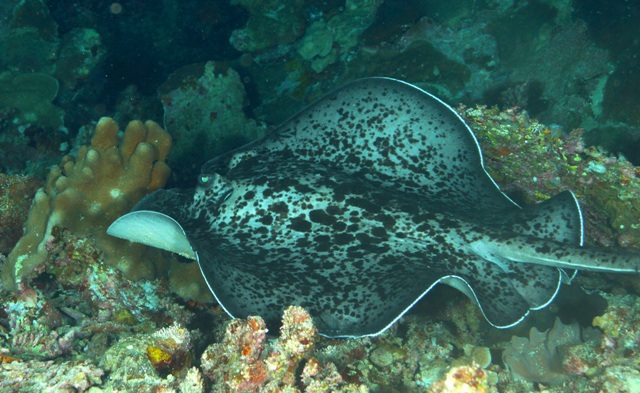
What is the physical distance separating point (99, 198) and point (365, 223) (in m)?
2.99

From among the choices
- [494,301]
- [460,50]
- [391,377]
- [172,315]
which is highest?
[460,50]

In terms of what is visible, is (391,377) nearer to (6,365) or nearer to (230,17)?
(6,365)

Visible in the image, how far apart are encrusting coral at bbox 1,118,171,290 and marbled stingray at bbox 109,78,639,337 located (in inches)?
24.1

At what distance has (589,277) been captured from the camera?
218 inches

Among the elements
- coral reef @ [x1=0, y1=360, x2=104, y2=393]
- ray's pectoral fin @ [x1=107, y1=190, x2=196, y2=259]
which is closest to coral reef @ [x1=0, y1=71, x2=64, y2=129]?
ray's pectoral fin @ [x1=107, y1=190, x2=196, y2=259]

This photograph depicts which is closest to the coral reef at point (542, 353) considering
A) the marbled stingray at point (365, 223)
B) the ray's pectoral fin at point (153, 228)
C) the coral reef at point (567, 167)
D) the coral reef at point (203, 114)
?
the marbled stingray at point (365, 223)

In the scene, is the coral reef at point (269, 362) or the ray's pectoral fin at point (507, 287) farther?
the ray's pectoral fin at point (507, 287)

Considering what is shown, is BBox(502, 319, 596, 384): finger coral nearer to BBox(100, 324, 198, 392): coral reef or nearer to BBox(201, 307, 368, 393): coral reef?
BBox(201, 307, 368, 393): coral reef

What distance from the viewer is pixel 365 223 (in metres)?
4.20

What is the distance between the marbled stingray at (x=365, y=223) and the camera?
3701mm

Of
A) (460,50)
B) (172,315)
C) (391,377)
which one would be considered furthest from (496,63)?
(172,315)

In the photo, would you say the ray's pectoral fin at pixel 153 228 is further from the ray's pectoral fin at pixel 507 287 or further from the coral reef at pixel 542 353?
the coral reef at pixel 542 353

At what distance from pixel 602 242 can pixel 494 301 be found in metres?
2.21

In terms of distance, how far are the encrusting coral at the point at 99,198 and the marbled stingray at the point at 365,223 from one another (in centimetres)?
61
